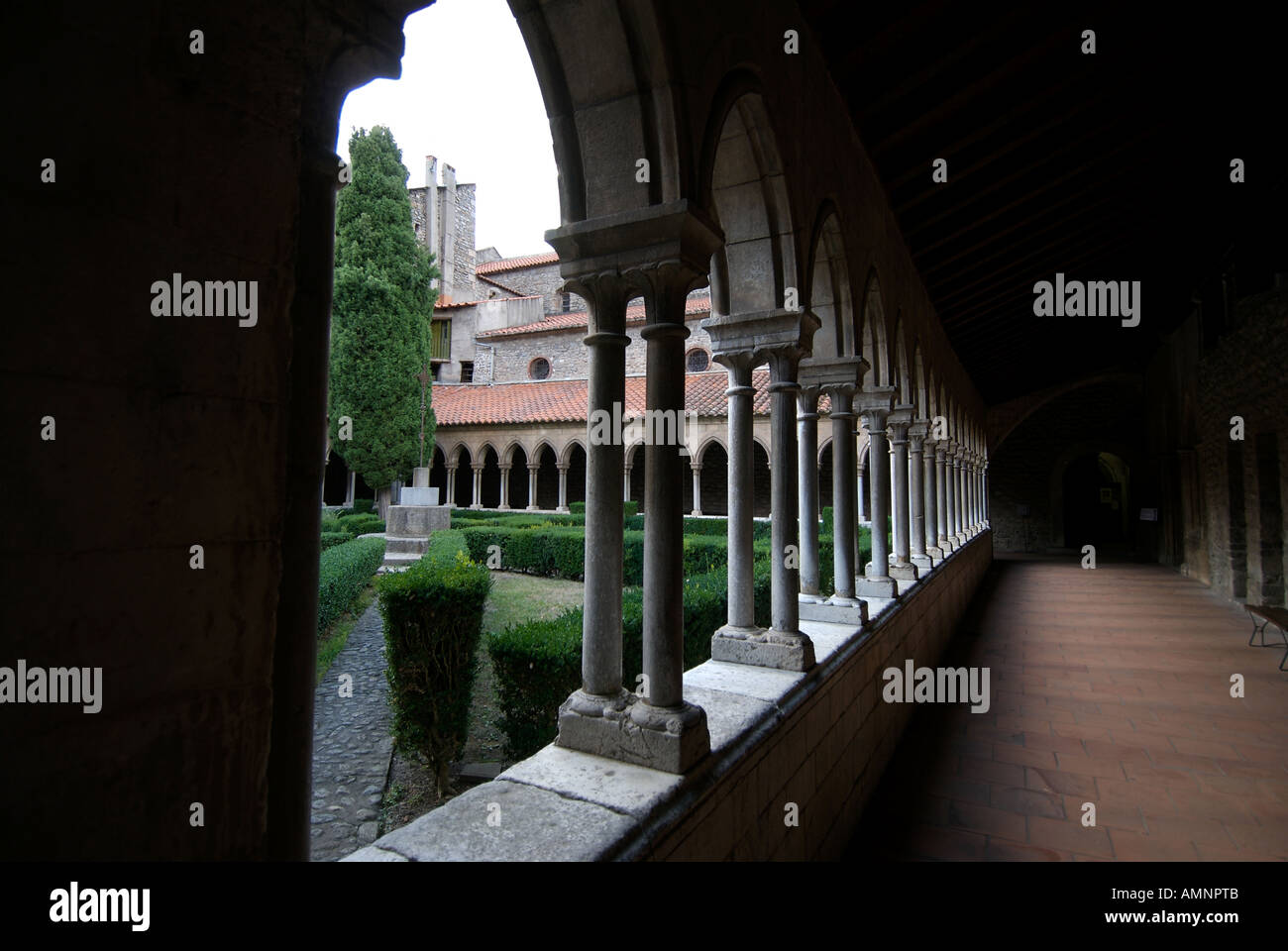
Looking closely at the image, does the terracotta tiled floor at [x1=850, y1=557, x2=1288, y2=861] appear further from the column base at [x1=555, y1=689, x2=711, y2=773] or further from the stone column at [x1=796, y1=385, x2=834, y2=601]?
the column base at [x1=555, y1=689, x2=711, y2=773]

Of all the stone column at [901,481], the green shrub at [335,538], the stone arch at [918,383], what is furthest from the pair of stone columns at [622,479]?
the green shrub at [335,538]

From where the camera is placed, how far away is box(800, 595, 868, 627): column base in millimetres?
4102

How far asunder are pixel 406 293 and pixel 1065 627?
555 inches

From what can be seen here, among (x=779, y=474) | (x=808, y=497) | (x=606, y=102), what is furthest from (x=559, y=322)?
(x=606, y=102)

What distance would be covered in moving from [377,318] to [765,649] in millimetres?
13944

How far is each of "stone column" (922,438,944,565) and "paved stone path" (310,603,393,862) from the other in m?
6.08

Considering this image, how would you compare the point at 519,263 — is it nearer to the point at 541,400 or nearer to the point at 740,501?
the point at 541,400

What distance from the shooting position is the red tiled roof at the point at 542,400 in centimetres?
1712

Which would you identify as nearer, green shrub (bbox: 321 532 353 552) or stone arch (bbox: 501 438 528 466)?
green shrub (bbox: 321 532 353 552)

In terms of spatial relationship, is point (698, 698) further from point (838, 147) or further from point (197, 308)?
point (838, 147)

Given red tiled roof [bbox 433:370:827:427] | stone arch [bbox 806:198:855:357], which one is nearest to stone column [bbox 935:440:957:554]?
stone arch [bbox 806:198:855:357]

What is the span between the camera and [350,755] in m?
4.05

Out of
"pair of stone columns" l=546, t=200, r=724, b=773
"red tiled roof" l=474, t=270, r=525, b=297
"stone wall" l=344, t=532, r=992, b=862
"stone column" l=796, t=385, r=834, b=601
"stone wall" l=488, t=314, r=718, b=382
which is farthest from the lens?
"red tiled roof" l=474, t=270, r=525, b=297

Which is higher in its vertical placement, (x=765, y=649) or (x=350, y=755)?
(x=765, y=649)
